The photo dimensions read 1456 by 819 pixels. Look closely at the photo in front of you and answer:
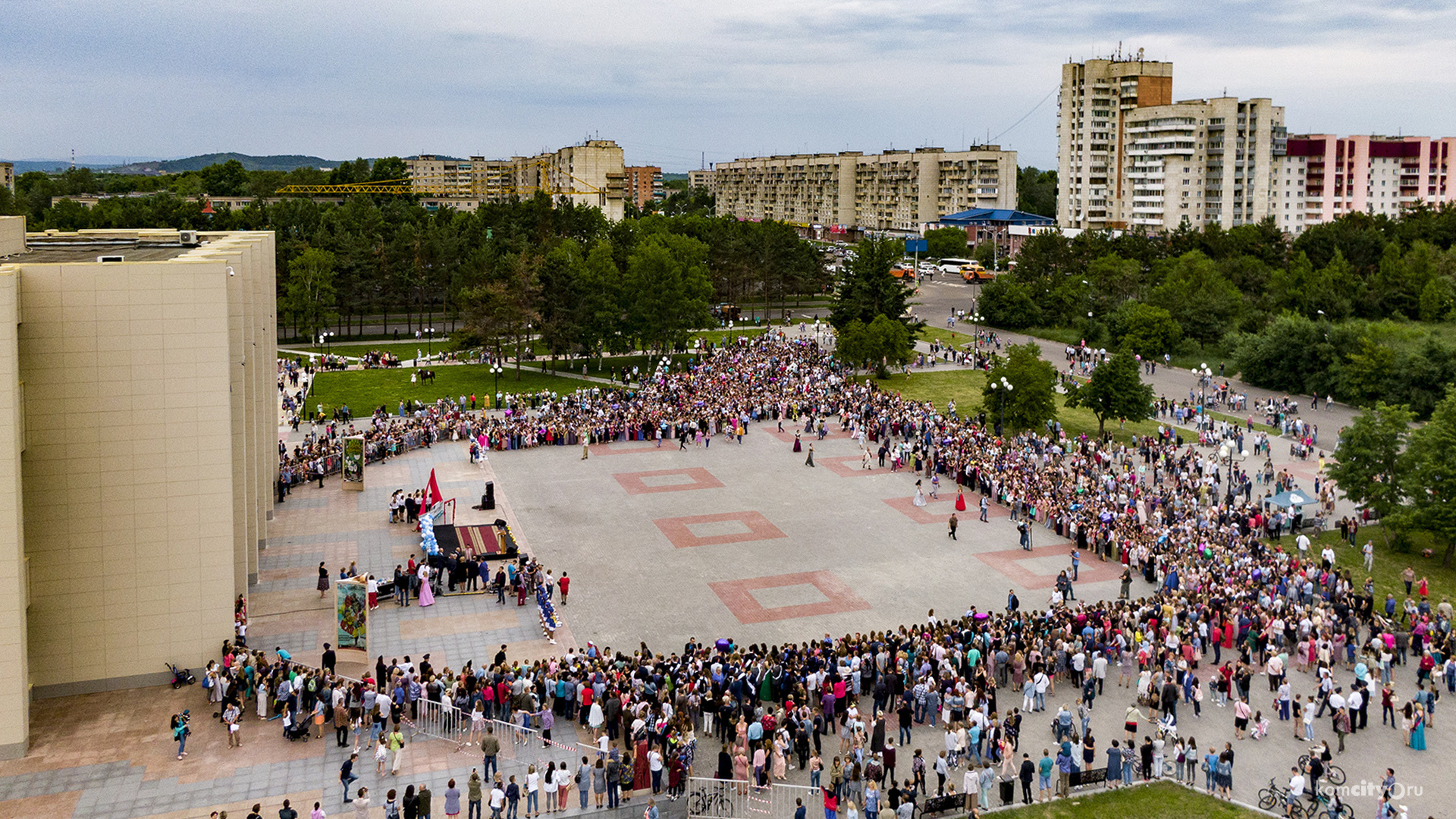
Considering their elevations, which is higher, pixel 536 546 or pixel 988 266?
pixel 988 266

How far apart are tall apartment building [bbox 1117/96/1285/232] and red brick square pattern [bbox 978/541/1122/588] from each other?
86.0 m

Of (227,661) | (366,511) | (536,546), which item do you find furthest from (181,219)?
(227,661)

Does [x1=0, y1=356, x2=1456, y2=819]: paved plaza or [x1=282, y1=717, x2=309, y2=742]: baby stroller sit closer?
[x1=0, y1=356, x2=1456, y2=819]: paved plaza

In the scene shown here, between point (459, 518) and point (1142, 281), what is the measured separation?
6377cm

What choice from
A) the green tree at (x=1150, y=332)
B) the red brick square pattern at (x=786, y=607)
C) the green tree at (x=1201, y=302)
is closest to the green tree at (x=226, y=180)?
the green tree at (x=1201, y=302)

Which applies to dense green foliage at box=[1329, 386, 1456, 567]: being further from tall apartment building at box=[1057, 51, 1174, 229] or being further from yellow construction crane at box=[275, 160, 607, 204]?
yellow construction crane at box=[275, 160, 607, 204]

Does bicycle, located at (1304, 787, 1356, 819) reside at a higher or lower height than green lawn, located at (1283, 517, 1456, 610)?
lower

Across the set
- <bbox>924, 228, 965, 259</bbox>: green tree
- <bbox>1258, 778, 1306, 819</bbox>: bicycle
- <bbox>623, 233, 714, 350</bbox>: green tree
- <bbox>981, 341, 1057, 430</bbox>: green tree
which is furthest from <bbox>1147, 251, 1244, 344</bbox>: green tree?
<bbox>924, 228, 965, 259</bbox>: green tree

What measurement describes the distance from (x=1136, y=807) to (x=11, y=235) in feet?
85.2

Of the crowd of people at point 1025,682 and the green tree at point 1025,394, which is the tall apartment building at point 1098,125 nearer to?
the green tree at point 1025,394

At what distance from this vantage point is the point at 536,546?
30.2 metres

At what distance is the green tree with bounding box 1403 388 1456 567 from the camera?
1170 inches

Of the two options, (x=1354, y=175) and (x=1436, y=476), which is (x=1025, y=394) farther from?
(x=1354, y=175)

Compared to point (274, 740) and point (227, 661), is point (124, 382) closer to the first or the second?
point (227, 661)
